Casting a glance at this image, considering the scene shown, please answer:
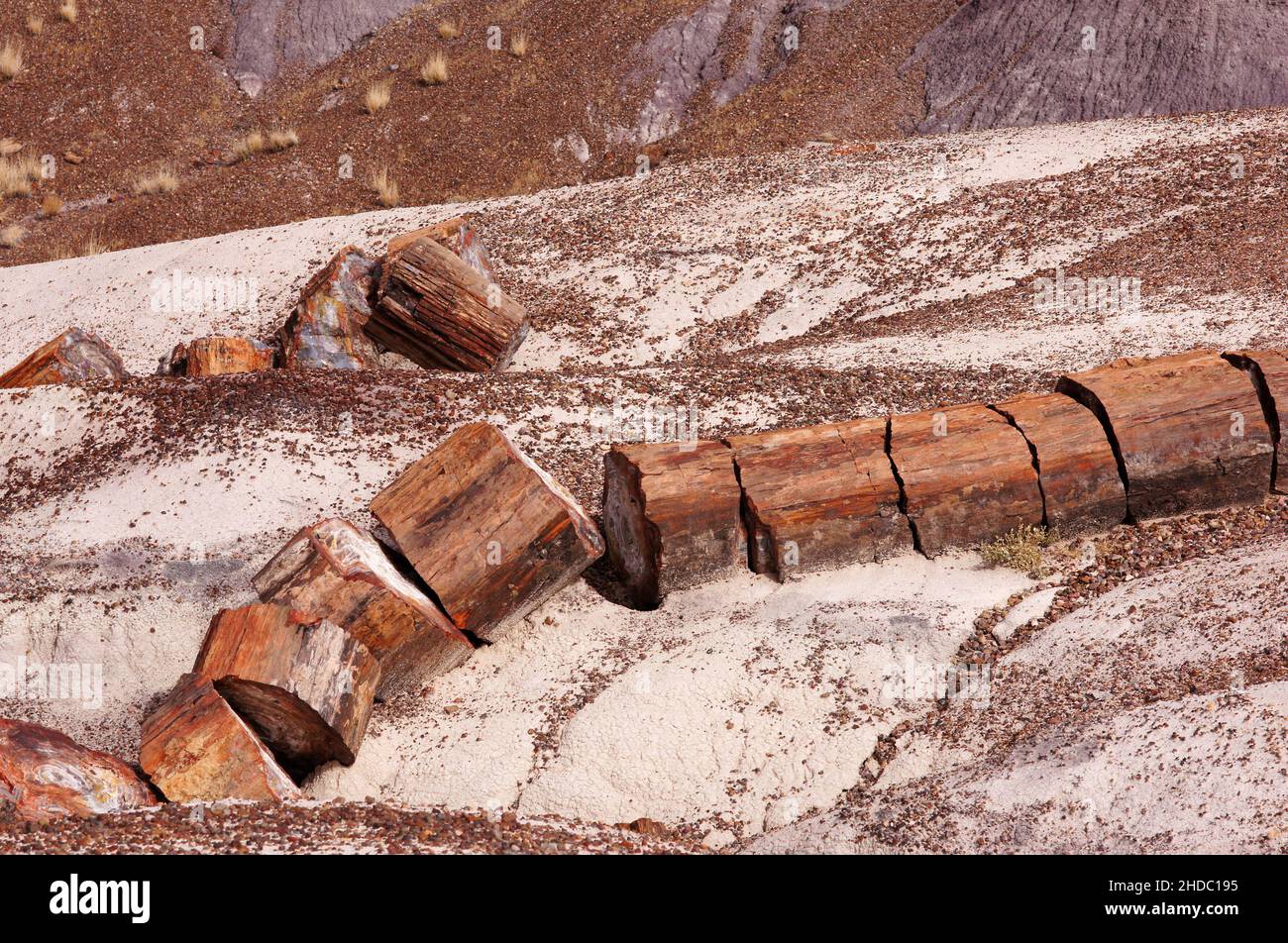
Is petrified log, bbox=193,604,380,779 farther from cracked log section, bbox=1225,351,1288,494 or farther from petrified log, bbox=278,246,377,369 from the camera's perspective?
cracked log section, bbox=1225,351,1288,494

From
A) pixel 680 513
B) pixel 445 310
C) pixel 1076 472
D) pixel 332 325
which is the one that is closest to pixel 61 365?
pixel 332 325

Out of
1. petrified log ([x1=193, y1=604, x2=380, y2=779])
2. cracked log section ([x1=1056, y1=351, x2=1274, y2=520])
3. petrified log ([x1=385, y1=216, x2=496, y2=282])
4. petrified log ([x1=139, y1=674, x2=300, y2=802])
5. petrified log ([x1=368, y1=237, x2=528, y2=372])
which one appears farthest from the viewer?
petrified log ([x1=385, y1=216, x2=496, y2=282])

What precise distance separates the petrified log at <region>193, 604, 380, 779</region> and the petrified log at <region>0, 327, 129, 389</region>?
191 inches

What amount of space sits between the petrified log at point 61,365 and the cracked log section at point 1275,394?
8.57m

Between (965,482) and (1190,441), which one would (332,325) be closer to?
(965,482)

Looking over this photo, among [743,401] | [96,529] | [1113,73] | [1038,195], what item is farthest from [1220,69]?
[96,529]

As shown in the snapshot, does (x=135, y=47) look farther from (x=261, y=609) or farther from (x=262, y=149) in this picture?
(x=261, y=609)

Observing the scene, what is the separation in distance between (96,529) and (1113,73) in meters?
14.8

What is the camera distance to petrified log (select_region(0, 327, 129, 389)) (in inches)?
399

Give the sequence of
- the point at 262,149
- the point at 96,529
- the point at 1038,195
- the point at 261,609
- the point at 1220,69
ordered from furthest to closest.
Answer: the point at 262,149 → the point at 1220,69 → the point at 1038,195 → the point at 96,529 → the point at 261,609

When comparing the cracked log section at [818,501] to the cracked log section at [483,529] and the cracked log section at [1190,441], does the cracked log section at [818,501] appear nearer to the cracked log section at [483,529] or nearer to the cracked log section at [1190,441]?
the cracked log section at [483,529]

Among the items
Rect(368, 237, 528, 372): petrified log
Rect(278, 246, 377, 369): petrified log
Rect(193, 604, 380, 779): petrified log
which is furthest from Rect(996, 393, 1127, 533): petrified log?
Rect(278, 246, 377, 369): petrified log

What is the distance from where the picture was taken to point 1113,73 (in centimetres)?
1673

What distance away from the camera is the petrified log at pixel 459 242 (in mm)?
10750
